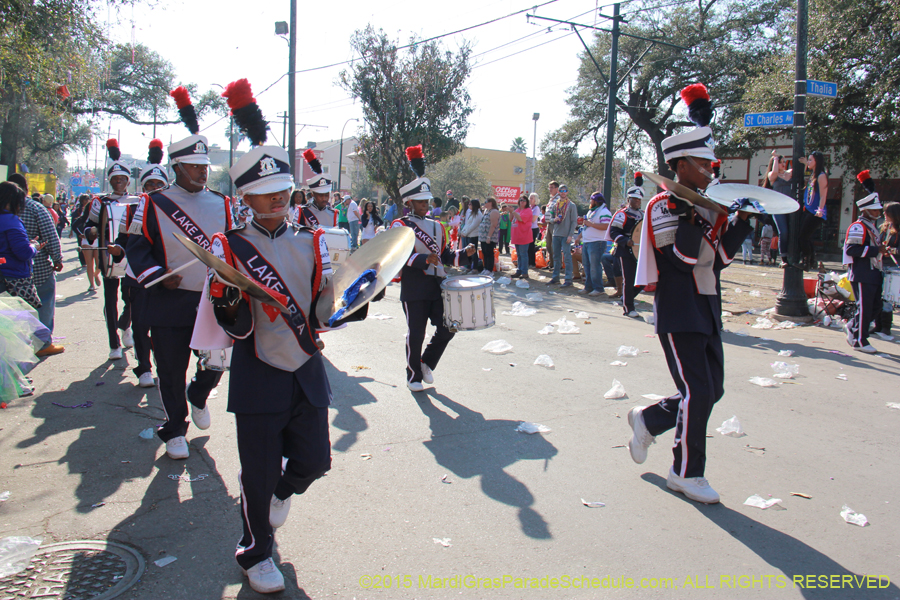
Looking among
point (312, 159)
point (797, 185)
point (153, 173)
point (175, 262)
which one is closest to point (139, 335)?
point (175, 262)

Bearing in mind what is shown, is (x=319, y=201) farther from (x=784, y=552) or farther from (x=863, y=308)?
(x=863, y=308)

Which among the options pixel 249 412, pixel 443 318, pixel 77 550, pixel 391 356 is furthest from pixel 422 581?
pixel 391 356

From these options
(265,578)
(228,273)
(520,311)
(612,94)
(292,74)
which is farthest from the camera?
(292,74)

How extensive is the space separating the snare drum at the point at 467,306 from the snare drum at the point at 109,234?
348cm

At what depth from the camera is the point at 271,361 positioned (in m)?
2.92

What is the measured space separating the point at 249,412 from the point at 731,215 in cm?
293

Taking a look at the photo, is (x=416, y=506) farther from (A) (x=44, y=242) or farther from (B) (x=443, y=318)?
(A) (x=44, y=242)

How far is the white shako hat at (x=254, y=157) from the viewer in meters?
2.98

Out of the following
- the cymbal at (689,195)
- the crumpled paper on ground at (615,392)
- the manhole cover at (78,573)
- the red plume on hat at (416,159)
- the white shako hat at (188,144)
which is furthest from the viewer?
the red plume on hat at (416,159)

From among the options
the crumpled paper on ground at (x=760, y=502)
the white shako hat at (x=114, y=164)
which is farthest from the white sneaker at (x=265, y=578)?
the white shako hat at (x=114, y=164)

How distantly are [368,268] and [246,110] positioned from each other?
1.06m

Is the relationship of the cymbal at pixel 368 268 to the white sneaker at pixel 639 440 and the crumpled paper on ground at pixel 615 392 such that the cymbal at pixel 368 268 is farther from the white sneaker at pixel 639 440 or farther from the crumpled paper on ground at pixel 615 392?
the crumpled paper on ground at pixel 615 392

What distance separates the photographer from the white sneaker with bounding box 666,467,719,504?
381 cm

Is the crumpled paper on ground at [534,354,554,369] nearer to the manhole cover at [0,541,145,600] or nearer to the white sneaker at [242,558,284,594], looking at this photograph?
the white sneaker at [242,558,284,594]
